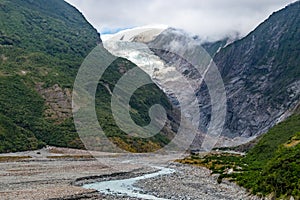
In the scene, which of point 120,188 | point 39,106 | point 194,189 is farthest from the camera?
point 39,106

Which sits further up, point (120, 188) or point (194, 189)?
point (194, 189)

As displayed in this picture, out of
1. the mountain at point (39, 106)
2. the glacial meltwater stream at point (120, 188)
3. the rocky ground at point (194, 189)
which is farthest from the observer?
the mountain at point (39, 106)

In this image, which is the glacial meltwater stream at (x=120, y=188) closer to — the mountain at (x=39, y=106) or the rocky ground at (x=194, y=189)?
the rocky ground at (x=194, y=189)

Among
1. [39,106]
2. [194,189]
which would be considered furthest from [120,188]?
[39,106]

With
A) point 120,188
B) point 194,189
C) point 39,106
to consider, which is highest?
point 39,106

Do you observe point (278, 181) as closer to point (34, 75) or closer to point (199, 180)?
point (199, 180)

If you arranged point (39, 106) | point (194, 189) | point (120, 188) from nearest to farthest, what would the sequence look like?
1. point (194, 189)
2. point (120, 188)
3. point (39, 106)

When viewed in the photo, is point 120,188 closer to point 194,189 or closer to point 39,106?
point 194,189

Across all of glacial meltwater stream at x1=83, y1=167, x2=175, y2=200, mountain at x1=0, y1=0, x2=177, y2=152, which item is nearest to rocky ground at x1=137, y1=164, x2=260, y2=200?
glacial meltwater stream at x1=83, y1=167, x2=175, y2=200

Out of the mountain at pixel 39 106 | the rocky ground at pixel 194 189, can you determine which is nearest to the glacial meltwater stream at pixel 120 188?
the rocky ground at pixel 194 189

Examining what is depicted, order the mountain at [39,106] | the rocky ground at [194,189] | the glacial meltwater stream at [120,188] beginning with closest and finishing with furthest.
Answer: the rocky ground at [194,189]
the glacial meltwater stream at [120,188]
the mountain at [39,106]

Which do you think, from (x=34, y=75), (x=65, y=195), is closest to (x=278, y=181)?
(x=65, y=195)
